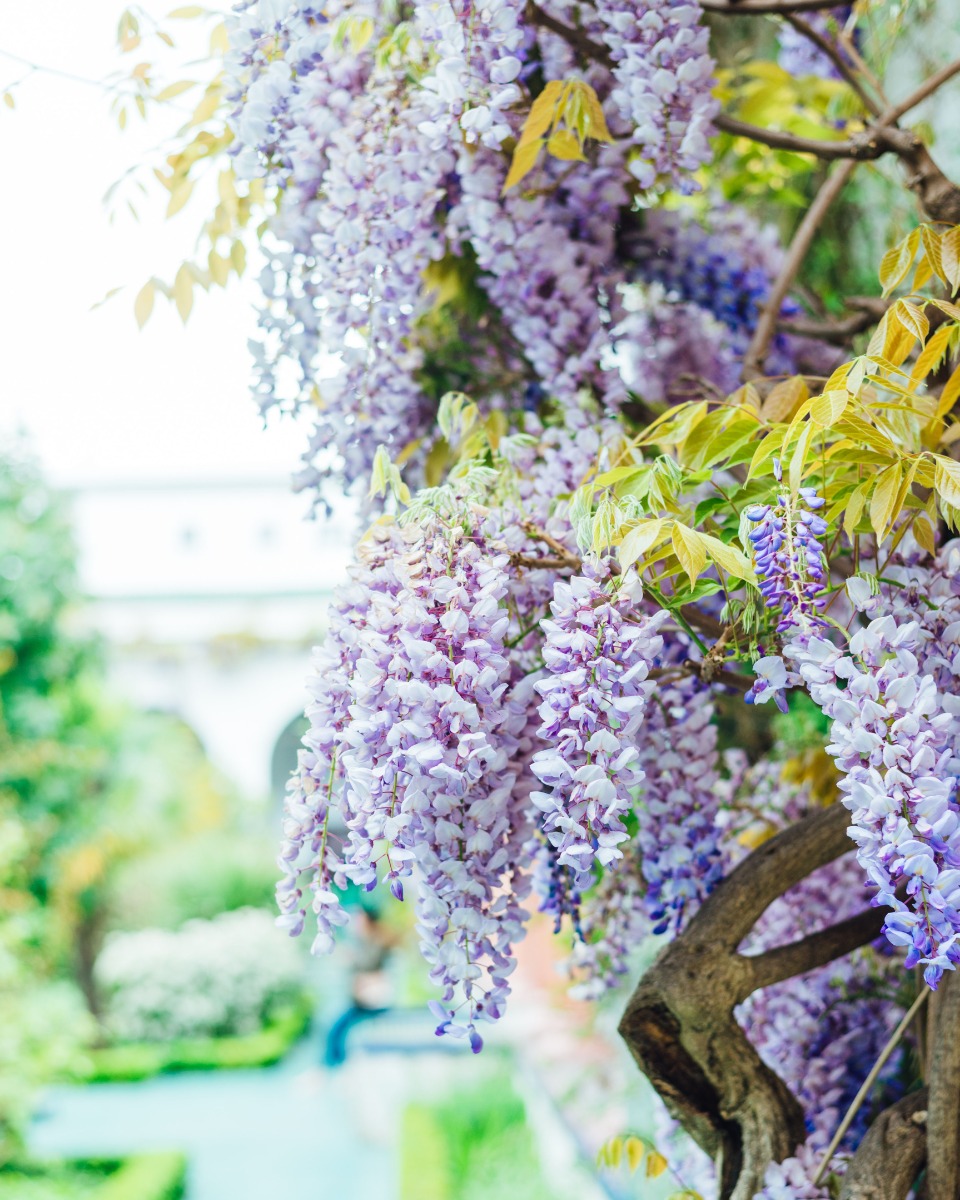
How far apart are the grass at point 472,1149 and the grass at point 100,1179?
3.15 feet

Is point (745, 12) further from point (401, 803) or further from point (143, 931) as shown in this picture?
point (143, 931)

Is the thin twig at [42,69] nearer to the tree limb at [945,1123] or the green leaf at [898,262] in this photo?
the green leaf at [898,262]

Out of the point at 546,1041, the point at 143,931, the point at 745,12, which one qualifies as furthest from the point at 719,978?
the point at 143,931

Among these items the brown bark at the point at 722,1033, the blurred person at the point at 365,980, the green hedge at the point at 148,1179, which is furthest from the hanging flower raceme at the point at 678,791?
the blurred person at the point at 365,980

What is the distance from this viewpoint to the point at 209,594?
10.7 meters

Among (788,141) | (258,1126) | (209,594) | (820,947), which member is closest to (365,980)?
(258,1126)

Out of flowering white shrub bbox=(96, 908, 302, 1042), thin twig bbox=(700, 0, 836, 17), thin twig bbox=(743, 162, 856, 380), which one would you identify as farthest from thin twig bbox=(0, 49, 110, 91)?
flowering white shrub bbox=(96, 908, 302, 1042)

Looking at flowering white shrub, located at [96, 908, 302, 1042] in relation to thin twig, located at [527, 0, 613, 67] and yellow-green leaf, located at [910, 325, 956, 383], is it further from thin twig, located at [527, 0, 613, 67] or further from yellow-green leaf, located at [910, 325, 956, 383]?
yellow-green leaf, located at [910, 325, 956, 383]

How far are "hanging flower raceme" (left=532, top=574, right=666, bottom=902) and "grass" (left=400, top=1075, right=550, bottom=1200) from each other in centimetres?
295

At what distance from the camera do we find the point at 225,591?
10.7 meters

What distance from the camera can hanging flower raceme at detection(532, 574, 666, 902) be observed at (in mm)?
604

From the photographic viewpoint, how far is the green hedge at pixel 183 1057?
674cm

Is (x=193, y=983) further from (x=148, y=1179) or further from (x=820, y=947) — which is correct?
(x=820, y=947)

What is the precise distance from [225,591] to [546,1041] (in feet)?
25.9
